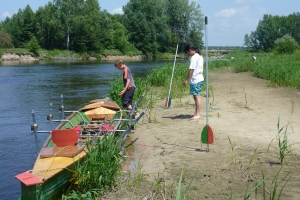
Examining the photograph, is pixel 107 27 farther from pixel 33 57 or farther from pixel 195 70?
pixel 195 70

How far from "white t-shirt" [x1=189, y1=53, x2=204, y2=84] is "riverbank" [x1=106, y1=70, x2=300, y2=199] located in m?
1.04

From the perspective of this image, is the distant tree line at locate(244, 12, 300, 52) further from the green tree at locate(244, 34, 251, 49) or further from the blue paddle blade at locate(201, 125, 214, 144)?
the blue paddle blade at locate(201, 125, 214, 144)

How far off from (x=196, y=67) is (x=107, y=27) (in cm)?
6469

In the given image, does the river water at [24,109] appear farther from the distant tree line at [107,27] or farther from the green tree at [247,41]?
the green tree at [247,41]

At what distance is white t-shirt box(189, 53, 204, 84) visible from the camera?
30.7 feet

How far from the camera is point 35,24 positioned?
2721 inches

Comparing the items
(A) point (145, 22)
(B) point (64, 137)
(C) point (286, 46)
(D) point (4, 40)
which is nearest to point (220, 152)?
(B) point (64, 137)

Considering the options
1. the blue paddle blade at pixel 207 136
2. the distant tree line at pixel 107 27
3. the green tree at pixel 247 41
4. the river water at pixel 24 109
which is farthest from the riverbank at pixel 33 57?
the green tree at pixel 247 41

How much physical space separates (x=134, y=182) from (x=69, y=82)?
67.4 feet

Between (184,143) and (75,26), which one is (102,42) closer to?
(75,26)

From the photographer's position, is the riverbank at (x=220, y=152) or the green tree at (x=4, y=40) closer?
the riverbank at (x=220, y=152)

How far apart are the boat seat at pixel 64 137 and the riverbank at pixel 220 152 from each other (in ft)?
4.12

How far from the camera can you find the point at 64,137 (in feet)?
21.7

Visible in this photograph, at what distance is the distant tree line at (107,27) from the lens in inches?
2608
